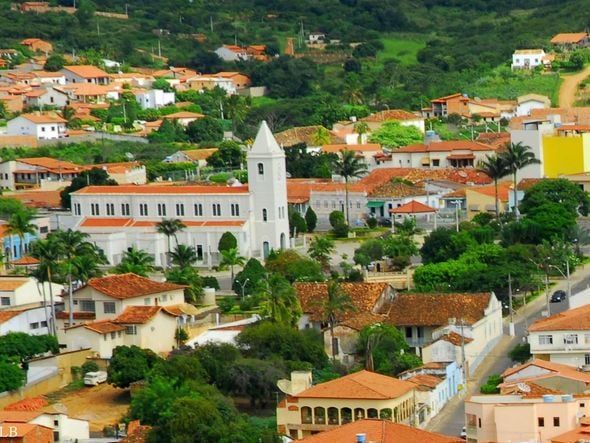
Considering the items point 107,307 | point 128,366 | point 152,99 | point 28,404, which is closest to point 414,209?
point 107,307

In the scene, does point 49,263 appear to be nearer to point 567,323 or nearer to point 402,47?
point 567,323

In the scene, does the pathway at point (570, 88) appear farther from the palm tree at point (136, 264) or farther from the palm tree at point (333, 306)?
the palm tree at point (333, 306)

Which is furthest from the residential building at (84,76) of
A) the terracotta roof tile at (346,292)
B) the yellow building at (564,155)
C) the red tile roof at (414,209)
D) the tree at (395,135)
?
the terracotta roof tile at (346,292)

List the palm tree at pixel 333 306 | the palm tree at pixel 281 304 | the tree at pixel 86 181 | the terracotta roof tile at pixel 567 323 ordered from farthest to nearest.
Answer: the tree at pixel 86 181
the palm tree at pixel 333 306
the palm tree at pixel 281 304
the terracotta roof tile at pixel 567 323

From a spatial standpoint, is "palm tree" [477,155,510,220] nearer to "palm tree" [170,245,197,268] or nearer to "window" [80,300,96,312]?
"palm tree" [170,245,197,268]

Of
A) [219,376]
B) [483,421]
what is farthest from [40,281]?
[483,421]

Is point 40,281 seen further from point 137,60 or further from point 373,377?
point 137,60
